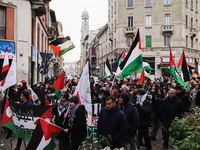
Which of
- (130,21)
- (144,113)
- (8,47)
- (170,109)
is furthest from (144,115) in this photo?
(130,21)

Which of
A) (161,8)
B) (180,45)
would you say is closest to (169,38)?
(180,45)

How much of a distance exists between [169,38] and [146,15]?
5.25 m

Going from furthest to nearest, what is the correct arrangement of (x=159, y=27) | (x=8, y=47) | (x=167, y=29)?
1. (x=159, y=27)
2. (x=167, y=29)
3. (x=8, y=47)

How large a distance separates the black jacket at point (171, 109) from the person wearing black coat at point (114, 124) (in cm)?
204

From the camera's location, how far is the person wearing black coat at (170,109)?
6.03 metres

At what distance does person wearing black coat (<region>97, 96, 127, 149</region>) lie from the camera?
450 centimetres

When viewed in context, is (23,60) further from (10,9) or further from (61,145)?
Answer: (61,145)

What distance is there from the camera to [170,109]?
6062 millimetres

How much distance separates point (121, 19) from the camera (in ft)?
124

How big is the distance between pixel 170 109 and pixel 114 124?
7.28 ft

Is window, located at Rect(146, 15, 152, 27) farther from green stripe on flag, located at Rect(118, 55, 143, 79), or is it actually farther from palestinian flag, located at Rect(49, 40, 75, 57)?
green stripe on flag, located at Rect(118, 55, 143, 79)

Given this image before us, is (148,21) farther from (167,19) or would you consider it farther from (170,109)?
(170,109)

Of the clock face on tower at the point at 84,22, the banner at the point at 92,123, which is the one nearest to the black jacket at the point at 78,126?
the banner at the point at 92,123

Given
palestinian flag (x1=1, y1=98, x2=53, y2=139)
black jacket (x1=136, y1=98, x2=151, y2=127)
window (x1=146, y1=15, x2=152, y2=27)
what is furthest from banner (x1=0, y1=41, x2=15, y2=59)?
window (x1=146, y1=15, x2=152, y2=27)
